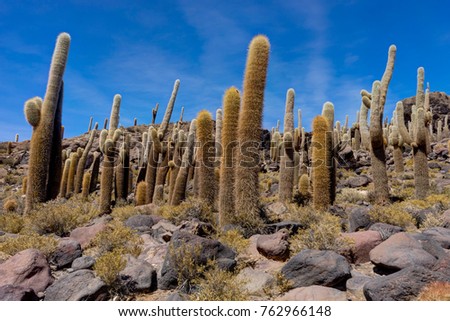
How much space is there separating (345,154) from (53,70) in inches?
873

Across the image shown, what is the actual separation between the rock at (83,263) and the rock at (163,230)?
195 centimetres

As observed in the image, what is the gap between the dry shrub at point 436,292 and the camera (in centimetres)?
413

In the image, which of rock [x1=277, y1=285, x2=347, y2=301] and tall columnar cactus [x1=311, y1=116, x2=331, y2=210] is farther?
tall columnar cactus [x1=311, y1=116, x2=331, y2=210]

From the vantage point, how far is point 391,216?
9266 mm

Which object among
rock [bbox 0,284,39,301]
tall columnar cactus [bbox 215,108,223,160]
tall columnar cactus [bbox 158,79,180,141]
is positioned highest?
tall columnar cactus [bbox 158,79,180,141]

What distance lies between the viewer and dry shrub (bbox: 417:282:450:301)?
413cm

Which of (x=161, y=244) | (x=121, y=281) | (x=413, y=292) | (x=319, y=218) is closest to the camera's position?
(x=413, y=292)

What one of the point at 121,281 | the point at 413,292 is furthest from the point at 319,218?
the point at 121,281

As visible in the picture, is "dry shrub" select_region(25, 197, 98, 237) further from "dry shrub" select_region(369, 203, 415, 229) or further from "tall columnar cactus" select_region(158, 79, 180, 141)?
"tall columnar cactus" select_region(158, 79, 180, 141)

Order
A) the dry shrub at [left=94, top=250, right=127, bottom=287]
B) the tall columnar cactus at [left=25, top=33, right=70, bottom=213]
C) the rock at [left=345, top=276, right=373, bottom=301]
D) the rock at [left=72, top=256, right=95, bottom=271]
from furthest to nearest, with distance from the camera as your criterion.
→ 1. the tall columnar cactus at [left=25, top=33, right=70, bottom=213]
2. the rock at [left=72, top=256, right=95, bottom=271]
3. the dry shrub at [left=94, top=250, right=127, bottom=287]
4. the rock at [left=345, top=276, right=373, bottom=301]

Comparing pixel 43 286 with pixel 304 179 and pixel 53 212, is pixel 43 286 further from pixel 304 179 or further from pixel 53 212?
pixel 304 179

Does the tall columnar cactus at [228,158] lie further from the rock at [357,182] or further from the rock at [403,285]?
the rock at [357,182]

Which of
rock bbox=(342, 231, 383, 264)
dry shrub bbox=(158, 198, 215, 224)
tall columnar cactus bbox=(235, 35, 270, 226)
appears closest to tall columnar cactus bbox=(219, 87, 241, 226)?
tall columnar cactus bbox=(235, 35, 270, 226)

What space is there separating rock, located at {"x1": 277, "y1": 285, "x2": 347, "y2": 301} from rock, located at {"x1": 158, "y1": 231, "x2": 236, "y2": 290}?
1365mm
